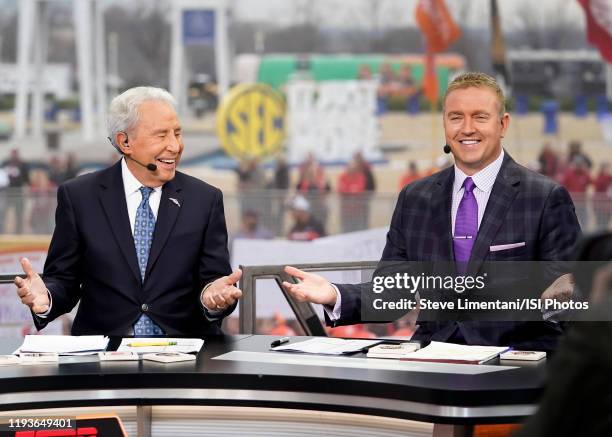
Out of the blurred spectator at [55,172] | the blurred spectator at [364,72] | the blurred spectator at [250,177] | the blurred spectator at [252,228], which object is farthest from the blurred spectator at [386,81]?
the blurred spectator at [252,228]

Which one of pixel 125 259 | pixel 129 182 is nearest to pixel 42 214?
pixel 129 182

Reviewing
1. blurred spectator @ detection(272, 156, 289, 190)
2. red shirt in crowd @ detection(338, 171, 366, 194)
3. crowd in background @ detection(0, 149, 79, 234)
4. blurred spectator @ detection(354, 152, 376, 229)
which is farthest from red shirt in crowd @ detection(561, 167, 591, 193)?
crowd in background @ detection(0, 149, 79, 234)

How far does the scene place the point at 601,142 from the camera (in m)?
13.1

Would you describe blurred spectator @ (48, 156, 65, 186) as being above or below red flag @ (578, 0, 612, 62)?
below

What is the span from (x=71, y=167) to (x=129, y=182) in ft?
32.4

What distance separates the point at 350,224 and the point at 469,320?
258 inches

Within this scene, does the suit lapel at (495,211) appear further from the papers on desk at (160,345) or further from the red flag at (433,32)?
the red flag at (433,32)

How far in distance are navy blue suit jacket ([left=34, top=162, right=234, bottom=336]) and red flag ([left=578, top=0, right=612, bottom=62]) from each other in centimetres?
1035

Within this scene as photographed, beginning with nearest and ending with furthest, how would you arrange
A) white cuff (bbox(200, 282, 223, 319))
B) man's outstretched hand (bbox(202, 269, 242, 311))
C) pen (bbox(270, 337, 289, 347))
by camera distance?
1. pen (bbox(270, 337, 289, 347))
2. man's outstretched hand (bbox(202, 269, 242, 311))
3. white cuff (bbox(200, 282, 223, 319))

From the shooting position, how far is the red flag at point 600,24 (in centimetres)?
1298

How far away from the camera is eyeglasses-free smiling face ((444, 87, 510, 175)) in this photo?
121 inches

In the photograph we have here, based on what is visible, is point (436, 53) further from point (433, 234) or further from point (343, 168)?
point (433, 234)

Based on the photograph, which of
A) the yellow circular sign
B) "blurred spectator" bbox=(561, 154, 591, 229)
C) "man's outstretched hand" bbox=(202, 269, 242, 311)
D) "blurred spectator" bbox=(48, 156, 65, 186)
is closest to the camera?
"man's outstretched hand" bbox=(202, 269, 242, 311)

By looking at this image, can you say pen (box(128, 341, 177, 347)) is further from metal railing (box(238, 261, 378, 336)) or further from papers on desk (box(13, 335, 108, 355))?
metal railing (box(238, 261, 378, 336))
